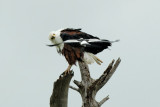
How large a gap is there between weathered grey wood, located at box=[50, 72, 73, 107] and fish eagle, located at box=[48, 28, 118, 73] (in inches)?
44.0

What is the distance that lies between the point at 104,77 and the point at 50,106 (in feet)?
5.50

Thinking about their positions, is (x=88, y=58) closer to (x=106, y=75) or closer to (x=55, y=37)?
(x=106, y=75)

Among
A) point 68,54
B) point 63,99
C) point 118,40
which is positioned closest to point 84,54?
point 68,54

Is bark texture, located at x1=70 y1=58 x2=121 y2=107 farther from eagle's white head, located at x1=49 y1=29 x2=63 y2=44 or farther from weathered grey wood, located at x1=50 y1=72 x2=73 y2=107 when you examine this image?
weathered grey wood, located at x1=50 y1=72 x2=73 y2=107

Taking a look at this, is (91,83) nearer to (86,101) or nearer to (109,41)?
(86,101)

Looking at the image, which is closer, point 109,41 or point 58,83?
point 58,83

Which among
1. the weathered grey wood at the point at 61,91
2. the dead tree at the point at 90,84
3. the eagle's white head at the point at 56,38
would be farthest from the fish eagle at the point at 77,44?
the weathered grey wood at the point at 61,91

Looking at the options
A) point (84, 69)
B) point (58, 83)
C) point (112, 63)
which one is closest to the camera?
point (58, 83)

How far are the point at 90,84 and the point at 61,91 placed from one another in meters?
1.63

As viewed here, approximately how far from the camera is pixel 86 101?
344 inches

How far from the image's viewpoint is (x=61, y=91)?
7379 mm

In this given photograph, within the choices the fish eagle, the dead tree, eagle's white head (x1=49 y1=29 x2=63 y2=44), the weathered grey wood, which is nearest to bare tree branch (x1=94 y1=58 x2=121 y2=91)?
the dead tree

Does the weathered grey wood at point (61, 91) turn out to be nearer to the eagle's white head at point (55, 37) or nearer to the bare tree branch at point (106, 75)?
the bare tree branch at point (106, 75)

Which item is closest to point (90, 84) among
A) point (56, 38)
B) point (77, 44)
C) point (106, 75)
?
point (106, 75)
